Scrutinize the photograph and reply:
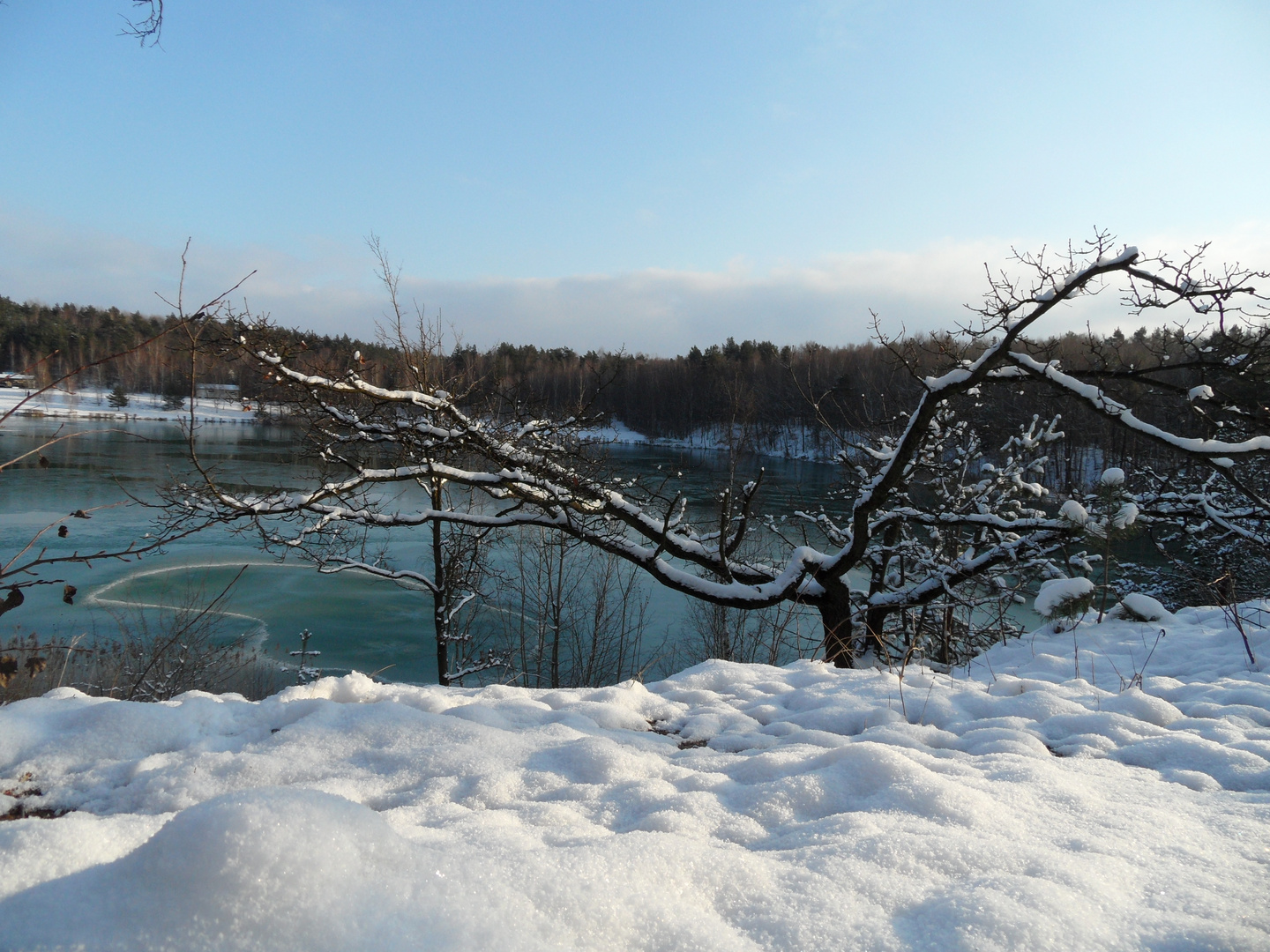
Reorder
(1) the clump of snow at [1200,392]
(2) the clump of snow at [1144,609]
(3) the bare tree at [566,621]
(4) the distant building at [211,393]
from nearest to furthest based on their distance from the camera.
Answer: (1) the clump of snow at [1200,392]
(2) the clump of snow at [1144,609]
(4) the distant building at [211,393]
(3) the bare tree at [566,621]

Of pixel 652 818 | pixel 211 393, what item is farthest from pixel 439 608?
pixel 652 818

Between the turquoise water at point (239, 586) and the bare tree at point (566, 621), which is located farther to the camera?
the bare tree at point (566, 621)

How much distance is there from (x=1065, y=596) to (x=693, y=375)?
44.2 meters

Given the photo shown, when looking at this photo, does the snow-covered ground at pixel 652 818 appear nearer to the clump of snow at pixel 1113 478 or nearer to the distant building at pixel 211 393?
the clump of snow at pixel 1113 478

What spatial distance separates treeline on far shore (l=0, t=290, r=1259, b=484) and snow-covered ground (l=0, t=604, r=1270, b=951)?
1302 millimetres

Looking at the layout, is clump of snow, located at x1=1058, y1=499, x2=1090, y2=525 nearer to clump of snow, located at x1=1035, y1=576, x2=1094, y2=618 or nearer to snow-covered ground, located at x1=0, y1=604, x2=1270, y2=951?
clump of snow, located at x1=1035, y1=576, x2=1094, y2=618

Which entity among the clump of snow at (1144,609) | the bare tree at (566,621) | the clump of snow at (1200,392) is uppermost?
the clump of snow at (1200,392)

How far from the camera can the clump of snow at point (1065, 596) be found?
4879 millimetres

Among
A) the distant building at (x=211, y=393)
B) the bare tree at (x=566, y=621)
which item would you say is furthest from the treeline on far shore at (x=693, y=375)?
the bare tree at (x=566, y=621)

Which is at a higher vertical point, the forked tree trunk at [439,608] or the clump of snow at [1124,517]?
the clump of snow at [1124,517]

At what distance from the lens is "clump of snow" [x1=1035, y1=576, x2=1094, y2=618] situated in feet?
16.0

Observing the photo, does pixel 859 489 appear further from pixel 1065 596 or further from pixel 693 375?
pixel 693 375

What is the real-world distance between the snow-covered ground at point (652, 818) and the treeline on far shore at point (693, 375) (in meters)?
1.30

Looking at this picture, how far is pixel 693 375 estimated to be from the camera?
48.3 meters
